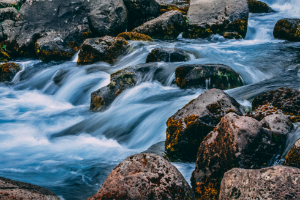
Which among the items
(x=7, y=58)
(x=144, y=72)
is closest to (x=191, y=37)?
(x=144, y=72)

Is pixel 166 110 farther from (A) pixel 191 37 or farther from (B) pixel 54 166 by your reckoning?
(A) pixel 191 37

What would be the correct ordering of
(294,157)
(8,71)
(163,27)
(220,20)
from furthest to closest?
(220,20) < (163,27) < (8,71) < (294,157)

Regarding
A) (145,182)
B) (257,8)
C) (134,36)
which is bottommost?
(145,182)

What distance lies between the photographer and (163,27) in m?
11.2

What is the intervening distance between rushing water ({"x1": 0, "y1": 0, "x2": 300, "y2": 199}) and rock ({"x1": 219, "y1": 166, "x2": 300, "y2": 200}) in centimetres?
129

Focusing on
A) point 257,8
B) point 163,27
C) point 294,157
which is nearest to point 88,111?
point 294,157

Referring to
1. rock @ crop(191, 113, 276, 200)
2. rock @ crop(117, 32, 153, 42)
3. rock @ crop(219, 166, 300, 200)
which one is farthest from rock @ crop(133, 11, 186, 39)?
rock @ crop(219, 166, 300, 200)

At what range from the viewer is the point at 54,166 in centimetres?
466

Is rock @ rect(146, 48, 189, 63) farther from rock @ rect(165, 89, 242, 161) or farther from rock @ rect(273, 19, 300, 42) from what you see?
rock @ rect(273, 19, 300, 42)

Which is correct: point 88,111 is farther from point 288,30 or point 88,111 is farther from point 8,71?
point 288,30

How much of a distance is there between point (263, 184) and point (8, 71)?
383 inches

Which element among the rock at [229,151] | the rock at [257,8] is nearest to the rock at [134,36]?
the rock at [229,151]

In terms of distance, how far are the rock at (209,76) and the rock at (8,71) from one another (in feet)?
21.8

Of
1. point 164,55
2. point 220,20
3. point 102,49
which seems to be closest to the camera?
point 164,55
